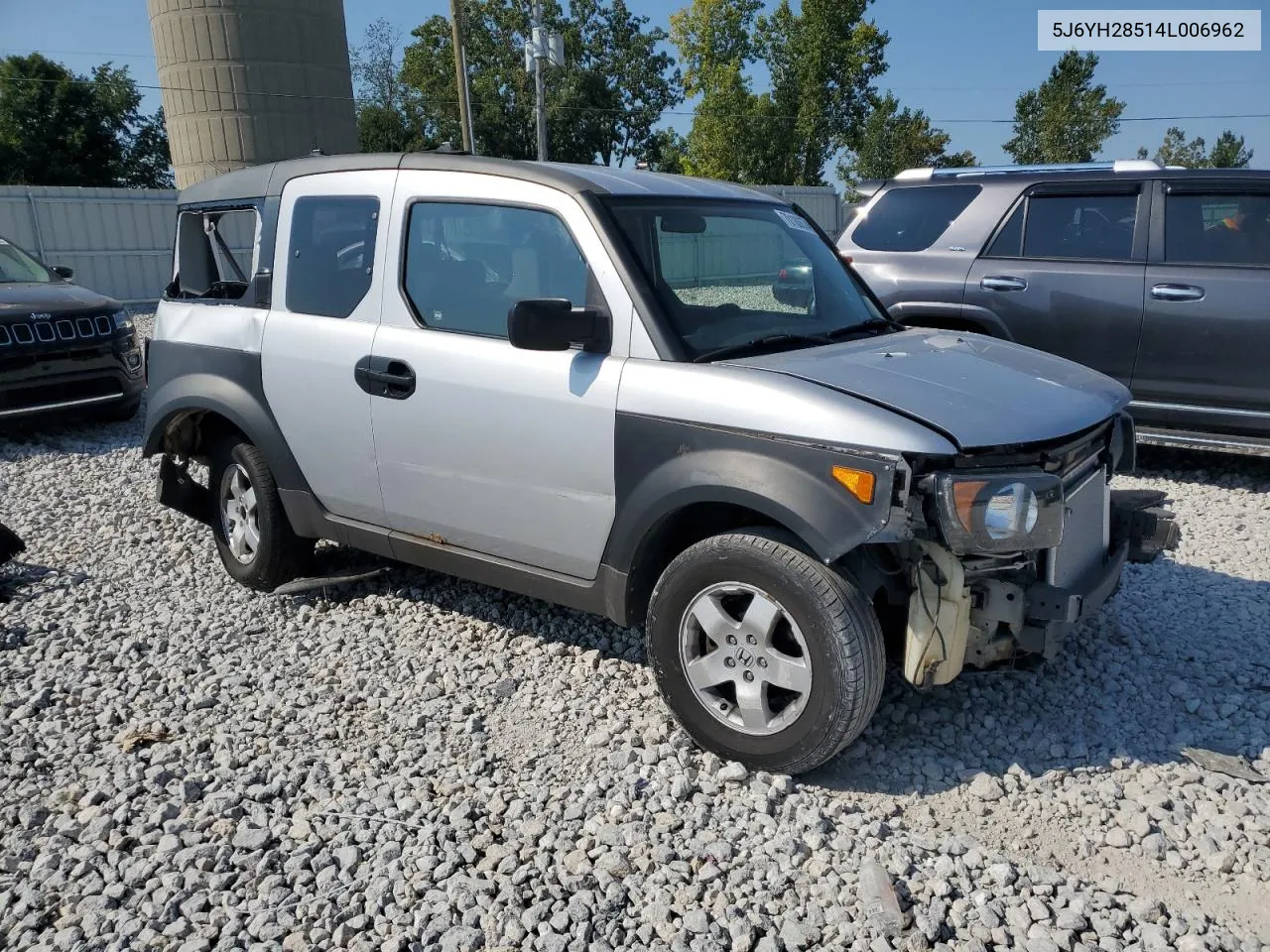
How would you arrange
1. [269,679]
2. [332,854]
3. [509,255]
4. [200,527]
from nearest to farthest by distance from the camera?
1. [332,854]
2. [509,255]
3. [269,679]
4. [200,527]

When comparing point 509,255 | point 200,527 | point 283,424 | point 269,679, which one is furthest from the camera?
point 200,527

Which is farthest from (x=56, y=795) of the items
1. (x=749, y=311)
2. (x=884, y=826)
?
(x=749, y=311)

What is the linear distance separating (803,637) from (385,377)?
6.51 feet

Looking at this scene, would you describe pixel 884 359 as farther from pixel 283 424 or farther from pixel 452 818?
pixel 283 424

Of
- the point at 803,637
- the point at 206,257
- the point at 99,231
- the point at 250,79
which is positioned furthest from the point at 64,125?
the point at 803,637

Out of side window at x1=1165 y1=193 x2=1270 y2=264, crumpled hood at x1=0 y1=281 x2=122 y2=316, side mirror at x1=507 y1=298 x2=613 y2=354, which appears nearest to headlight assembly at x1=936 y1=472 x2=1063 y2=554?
side mirror at x1=507 y1=298 x2=613 y2=354

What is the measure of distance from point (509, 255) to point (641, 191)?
0.57 metres

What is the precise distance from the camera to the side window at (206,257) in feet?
16.8

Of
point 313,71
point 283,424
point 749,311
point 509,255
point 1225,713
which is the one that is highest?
point 313,71

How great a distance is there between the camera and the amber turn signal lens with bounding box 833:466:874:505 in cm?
293

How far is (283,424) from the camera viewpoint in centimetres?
449

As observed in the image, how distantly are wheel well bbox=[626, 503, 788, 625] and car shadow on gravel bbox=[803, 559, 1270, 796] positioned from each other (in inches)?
32.9

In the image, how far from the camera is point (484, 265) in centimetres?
390

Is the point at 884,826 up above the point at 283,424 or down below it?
below
